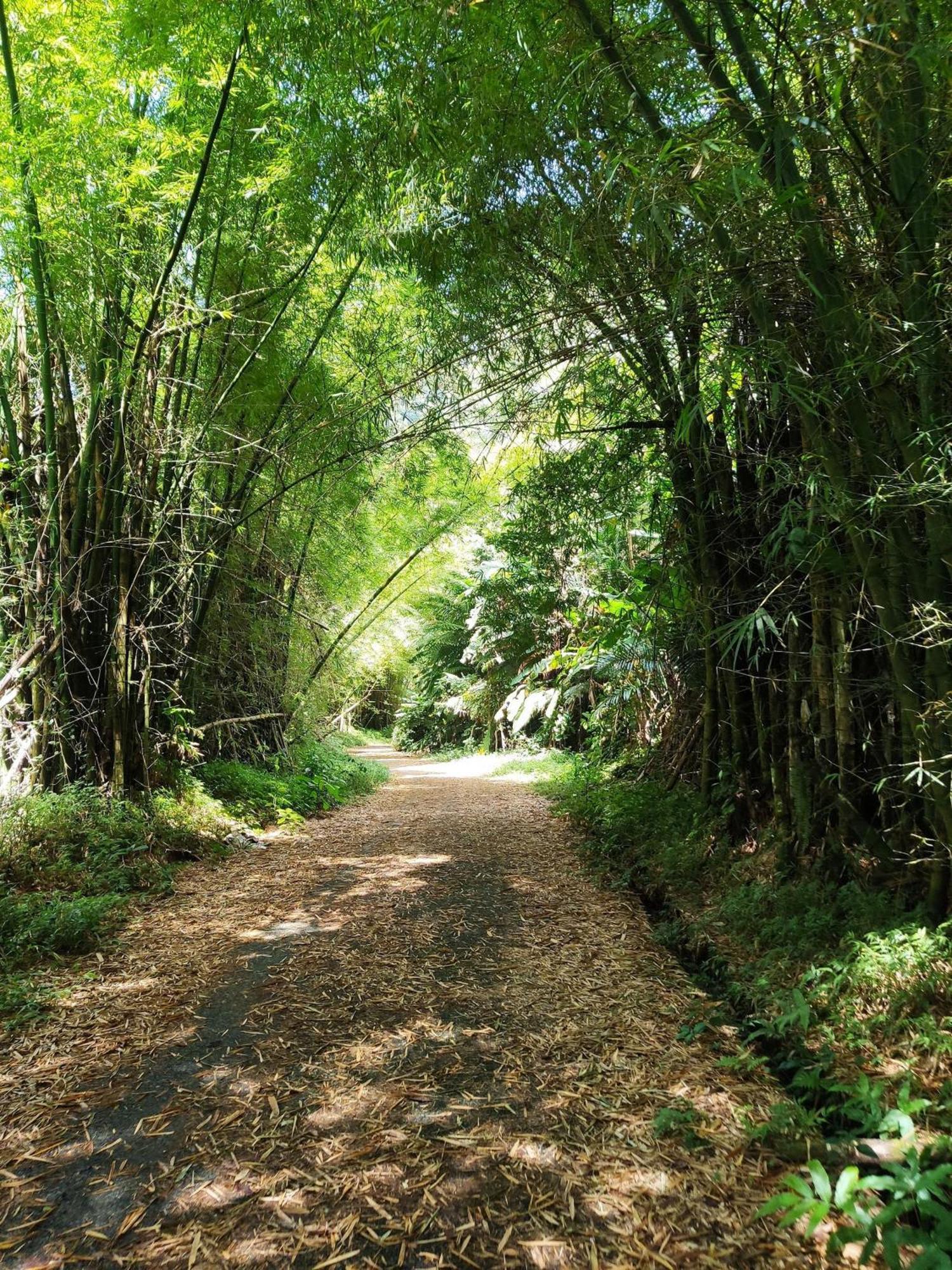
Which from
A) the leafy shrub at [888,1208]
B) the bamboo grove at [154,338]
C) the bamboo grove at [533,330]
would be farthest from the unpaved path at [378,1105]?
the bamboo grove at [154,338]

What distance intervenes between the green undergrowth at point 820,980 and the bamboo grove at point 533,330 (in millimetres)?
214

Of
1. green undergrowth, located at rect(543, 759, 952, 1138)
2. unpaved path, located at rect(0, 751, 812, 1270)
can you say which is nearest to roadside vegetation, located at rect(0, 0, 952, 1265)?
green undergrowth, located at rect(543, 759, 952, 1138)

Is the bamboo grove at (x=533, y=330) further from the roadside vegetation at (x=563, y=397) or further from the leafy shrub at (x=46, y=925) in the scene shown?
the leafy shrub at (x=46, y=925)

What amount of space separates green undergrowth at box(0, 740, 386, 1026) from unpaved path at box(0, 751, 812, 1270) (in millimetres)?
206

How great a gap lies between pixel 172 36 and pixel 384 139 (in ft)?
6.19

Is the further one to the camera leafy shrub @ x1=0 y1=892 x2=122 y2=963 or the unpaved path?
leafy shrub @ x1=0 y1=892 x2=122 y2=963

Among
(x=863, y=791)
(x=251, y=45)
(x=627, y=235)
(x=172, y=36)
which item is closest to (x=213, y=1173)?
(x=863, y=791)

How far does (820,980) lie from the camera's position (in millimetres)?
2197

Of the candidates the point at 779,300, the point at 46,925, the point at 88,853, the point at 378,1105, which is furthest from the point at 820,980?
the point at 88,853

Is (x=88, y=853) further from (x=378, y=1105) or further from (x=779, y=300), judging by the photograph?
(x=779, y=300)

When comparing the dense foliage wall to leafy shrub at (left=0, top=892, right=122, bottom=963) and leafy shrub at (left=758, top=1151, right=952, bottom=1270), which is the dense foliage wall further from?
leafy shrub at (left=0, top=892, right=122, bottom=963)

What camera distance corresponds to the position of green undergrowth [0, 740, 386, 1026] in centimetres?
278

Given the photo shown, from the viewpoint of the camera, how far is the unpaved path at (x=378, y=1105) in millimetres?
1388

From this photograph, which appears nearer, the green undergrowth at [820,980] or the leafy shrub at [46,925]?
the green undergrowth at [820,980]
